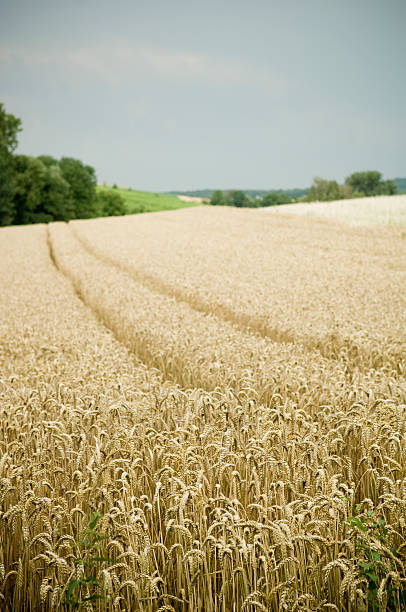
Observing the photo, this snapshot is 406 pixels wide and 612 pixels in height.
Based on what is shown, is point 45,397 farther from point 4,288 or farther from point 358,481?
point 4,288

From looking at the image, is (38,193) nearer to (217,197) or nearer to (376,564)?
(376,564)

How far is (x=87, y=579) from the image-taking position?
95.3 inches

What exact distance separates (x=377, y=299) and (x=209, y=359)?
6.63 m

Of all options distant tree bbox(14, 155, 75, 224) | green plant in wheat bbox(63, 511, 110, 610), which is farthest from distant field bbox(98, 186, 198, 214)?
green plant in wheat bbox(63, 511, 110, 610)

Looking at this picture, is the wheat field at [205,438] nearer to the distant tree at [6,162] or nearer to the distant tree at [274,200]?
the distant tree at [6,162]

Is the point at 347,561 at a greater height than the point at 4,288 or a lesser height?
lesser

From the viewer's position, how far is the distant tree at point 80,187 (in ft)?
275

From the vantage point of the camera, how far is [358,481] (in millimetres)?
3615

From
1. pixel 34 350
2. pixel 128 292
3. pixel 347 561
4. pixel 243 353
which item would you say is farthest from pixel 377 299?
pixel 347 561

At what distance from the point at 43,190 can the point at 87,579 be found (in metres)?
77.9

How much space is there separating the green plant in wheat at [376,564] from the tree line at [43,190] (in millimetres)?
66067

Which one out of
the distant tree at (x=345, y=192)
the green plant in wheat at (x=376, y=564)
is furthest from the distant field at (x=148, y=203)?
the green plant in wheat at (x=376, y=564)

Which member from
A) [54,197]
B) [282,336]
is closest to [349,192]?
[54,197]


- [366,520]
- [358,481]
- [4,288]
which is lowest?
[358,481]
